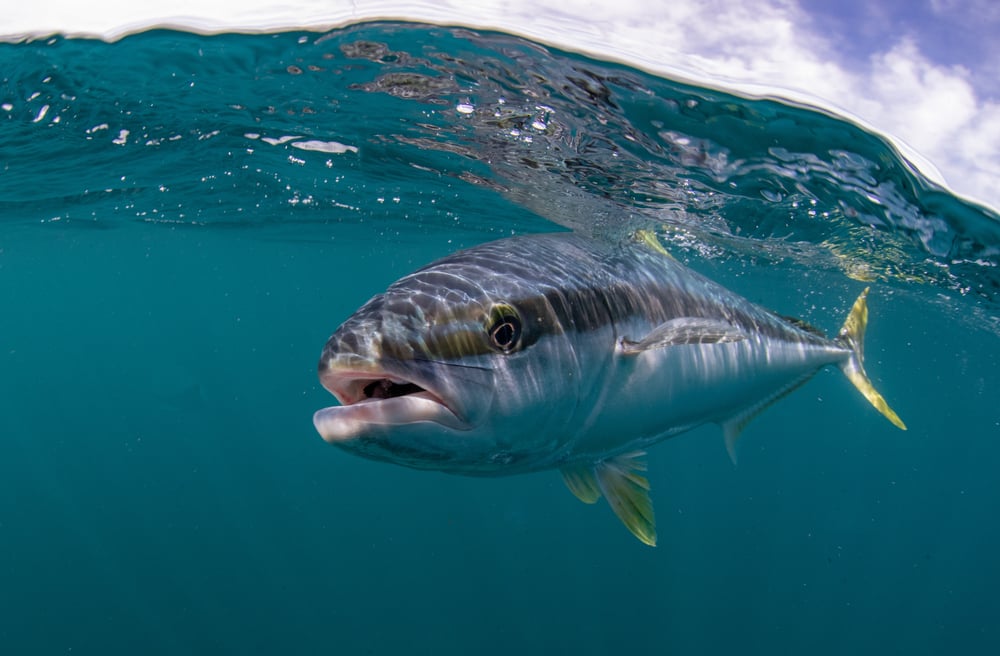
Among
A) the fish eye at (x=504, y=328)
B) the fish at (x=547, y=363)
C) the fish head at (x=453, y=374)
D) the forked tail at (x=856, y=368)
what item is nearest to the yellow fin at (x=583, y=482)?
→ the fish at (x=547, y=363)

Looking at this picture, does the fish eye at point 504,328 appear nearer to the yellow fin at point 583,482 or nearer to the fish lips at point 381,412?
the fish lips at point 381,412

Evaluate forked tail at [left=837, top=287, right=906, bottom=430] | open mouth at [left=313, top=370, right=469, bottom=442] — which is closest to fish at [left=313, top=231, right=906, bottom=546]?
open mouth at [left=313, top=370, right=469, bottom=442]

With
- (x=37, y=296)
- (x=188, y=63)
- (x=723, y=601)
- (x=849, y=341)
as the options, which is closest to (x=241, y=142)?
(x=188, y=63)

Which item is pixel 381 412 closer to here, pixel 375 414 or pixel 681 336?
pixel 375 414

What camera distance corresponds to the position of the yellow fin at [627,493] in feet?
12.5

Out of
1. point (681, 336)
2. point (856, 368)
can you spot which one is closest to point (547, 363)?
point (681, 336)

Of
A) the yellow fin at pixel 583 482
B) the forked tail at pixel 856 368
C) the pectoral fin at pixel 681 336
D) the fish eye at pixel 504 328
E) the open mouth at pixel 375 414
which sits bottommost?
the yellow fin at pixel 583 482

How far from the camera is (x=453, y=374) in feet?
7.64

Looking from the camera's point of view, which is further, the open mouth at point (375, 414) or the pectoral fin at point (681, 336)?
the pectoral fin at point (681, 336)

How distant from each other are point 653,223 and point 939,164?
705 cm

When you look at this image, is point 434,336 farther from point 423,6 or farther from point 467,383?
point 423,6

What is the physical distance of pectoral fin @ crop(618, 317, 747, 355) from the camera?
3.17 metres

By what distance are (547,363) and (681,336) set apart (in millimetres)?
847

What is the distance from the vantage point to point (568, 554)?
19.7 meters
